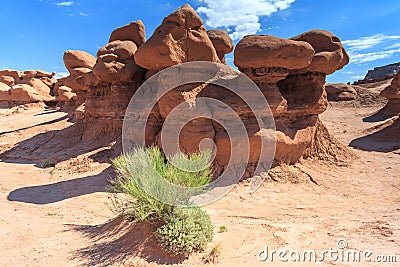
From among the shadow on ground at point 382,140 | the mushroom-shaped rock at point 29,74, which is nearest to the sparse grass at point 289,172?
the shadow on ground at point 382,140

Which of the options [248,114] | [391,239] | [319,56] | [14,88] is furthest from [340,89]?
[14,88]

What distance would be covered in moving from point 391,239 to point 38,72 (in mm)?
31177

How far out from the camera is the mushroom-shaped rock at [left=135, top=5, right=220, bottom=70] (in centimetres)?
684

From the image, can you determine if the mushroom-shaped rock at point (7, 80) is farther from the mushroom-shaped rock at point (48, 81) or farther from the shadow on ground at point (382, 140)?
the shadow on ground at point (382, 140)

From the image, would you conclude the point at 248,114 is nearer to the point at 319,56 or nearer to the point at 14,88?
the point at 319,56

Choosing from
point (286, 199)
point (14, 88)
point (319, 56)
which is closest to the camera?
point (286, 199)

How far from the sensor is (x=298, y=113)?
27.4 ft

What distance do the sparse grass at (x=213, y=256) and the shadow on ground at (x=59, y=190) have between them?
13.5 feet

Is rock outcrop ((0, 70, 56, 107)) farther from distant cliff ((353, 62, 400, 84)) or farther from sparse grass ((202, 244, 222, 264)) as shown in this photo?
distant cliff ((353, 62, 400, 84))

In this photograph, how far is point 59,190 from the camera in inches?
274

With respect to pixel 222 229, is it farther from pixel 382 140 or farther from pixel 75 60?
pixel 75 60

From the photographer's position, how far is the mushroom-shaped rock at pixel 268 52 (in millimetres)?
7086

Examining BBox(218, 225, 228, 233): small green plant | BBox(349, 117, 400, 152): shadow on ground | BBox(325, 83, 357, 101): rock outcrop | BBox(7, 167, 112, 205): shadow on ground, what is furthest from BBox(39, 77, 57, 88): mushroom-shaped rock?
BBox(218, 225, 228, 233): small green plant

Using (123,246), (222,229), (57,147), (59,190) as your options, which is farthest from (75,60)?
(222,229)
